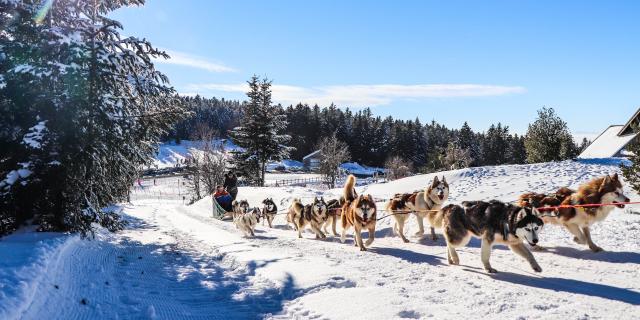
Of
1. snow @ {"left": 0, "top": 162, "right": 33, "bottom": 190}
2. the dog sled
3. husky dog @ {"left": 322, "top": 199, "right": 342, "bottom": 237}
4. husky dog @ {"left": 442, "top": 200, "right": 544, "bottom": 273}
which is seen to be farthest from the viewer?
the dog sled

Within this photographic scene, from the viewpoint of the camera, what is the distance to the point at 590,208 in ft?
23.5

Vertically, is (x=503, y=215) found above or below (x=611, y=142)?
below

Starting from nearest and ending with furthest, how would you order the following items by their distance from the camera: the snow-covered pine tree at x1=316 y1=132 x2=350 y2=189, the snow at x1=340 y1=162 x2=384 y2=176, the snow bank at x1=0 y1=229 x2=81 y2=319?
1. the snow bank at x1=0 y1=229 x2=81 y2=319
2. the snow-covered pine tree at x1=316 y1=132 x2=350 y2=189
3. the snow at x1=340 y1=162 x2=384 y2=176

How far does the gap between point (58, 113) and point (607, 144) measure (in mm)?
39624

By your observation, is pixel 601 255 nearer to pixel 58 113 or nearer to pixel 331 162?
pixel 58 113

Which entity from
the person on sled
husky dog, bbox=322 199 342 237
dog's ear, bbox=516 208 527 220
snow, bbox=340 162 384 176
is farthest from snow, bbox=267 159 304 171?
dog's ear, bbox=516 208 527 220

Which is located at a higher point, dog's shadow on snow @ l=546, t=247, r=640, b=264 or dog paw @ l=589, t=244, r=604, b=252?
dog paw @ l=589, t=244, r=604, b=252

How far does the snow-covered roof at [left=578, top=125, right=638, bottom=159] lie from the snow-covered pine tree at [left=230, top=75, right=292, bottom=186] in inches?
969

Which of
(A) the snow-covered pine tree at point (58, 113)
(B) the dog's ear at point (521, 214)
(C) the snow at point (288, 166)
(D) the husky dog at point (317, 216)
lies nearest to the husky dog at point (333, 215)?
(D) the husky dog at point (317, 216)

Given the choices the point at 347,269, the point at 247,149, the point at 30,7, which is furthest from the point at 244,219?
the point at 247,149

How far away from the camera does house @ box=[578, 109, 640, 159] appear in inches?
1230

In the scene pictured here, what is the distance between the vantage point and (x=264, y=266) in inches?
304

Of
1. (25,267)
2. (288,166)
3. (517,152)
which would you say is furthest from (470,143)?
(25,267)

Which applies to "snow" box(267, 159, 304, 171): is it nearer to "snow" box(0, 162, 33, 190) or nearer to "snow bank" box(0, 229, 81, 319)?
"snow" box(0, 162, 33, 190)
